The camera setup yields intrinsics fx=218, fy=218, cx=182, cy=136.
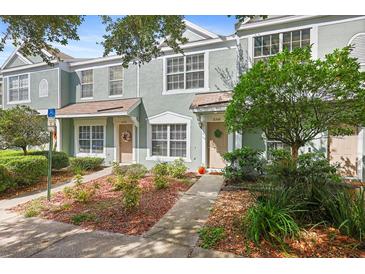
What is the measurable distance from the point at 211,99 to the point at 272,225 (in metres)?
6.42

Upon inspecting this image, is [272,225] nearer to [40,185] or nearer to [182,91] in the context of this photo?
[182,91]

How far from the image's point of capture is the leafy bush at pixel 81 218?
15.1 feet

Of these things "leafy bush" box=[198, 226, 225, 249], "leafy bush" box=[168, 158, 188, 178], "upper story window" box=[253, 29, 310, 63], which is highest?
"upper story window" box=[253, 29, 310, 63]

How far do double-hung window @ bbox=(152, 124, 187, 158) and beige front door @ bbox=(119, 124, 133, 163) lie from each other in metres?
1.46

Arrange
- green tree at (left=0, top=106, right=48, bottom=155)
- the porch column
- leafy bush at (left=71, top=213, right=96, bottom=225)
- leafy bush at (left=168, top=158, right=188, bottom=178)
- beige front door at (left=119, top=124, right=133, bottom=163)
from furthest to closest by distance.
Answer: the porch column → beige front door at (left=119, top=124, right=133, bottom=163) → green tree at (left=0, top=106, right=48, bottom=155) → leafy bush at (left=168, top=158, right=188, bottom=178) → leafy bush at (left=71, top=213, right=96, bottom=225)

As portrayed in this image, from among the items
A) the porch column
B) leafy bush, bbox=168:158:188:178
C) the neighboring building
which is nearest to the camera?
the neighboring building

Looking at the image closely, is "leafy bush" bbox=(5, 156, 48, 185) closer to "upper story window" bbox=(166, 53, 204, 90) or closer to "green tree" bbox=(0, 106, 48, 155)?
"green tree" bbox=(0, 106, 48, 155)

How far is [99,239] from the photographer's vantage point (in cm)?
379

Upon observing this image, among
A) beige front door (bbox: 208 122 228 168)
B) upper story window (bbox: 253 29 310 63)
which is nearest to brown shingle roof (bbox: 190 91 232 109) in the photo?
beige front door (bbox: 208 122 228 168)

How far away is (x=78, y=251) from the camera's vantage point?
3.42m

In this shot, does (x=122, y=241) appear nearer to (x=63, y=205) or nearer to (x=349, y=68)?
(x=63, y=205)

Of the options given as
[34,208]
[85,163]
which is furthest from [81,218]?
[85,163]

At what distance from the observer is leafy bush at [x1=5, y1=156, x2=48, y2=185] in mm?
7340
